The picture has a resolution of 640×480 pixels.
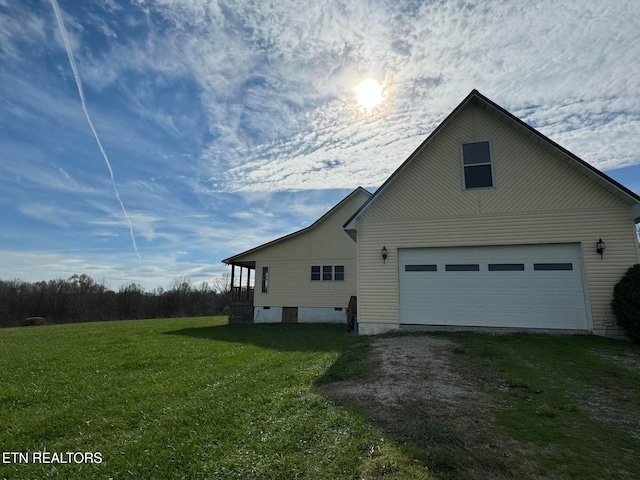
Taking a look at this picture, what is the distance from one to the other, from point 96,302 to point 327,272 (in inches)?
1368

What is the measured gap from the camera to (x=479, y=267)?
10438 mm

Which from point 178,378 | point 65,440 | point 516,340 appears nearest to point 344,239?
point 516,340

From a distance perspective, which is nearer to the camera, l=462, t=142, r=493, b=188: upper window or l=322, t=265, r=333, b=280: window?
l=462, t=142, r=493, b=188: upper window

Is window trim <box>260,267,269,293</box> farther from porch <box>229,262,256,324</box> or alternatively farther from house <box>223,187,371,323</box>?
porch <box>229,262,256,324</box>

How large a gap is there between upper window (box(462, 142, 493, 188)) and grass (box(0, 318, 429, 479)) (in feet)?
22.1

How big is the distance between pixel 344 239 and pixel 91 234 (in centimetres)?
1780

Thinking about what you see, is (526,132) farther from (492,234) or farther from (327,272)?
(327,272)

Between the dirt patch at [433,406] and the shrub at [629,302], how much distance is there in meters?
4.92

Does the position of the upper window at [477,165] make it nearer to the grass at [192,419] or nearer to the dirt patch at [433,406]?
the dirt patch at [433,406]

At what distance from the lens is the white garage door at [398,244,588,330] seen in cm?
967

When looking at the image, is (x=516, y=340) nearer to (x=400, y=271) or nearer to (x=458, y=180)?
(x=400, y=271)

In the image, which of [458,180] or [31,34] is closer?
[31,34]

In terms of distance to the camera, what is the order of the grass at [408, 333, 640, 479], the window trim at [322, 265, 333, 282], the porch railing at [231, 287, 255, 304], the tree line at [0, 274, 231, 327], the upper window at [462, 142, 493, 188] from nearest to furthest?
the grass at [408, 333, 640, 479], the upper window at [462, 142, 493, 188], the window trim at [322, 265, 333, 282], the porch railing at [231, 287, 255, 304], the tree line at [0, 274, 231, 327]

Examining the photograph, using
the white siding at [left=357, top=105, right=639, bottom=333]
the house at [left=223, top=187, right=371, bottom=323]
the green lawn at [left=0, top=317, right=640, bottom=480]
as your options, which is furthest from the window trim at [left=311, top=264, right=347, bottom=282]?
the green lawn at [left=0, top=317, right=640, bottom=480]
